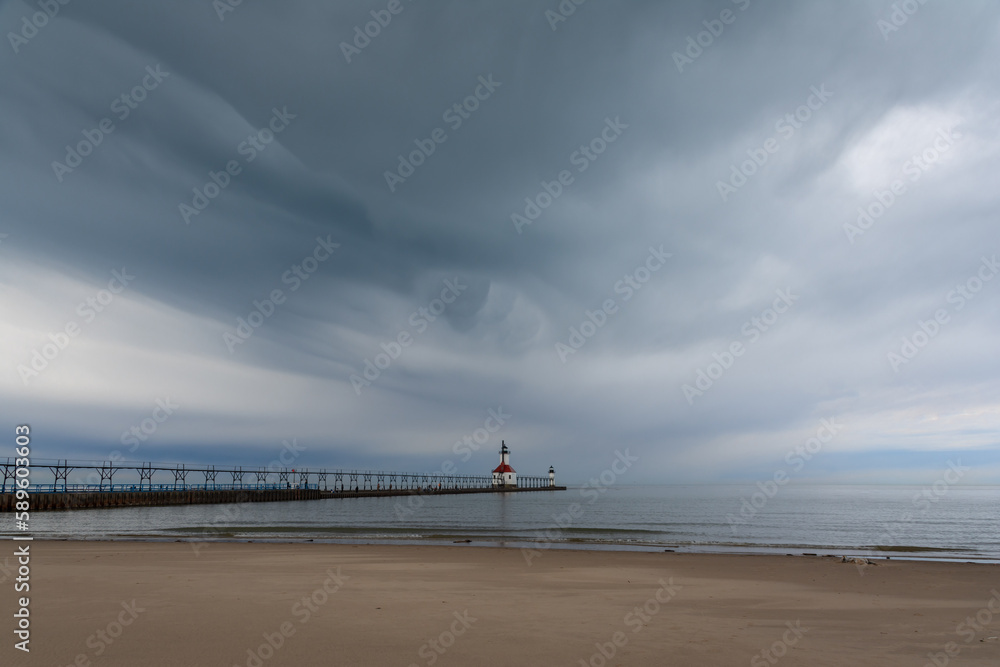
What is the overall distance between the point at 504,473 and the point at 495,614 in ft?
515

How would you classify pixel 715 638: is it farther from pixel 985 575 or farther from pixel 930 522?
pixel 930 522

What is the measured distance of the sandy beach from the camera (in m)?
7.11

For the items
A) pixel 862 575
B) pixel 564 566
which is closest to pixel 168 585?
pixel 564 566

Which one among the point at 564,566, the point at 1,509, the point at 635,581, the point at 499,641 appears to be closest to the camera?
the point at 499,641

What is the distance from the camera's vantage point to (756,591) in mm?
12688

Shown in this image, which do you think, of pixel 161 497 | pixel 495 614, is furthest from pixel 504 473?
pixel 495 614

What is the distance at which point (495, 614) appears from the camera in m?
9.41

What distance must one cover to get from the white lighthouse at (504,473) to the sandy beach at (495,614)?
487ft

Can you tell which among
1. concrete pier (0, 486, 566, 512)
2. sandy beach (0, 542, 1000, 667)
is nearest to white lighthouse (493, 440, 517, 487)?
concrete pier (0, 486, 566, 512)

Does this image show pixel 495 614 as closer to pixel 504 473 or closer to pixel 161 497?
pixel 161 497

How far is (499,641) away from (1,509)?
252 ft

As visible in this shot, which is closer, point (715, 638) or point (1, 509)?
point (715, 638)

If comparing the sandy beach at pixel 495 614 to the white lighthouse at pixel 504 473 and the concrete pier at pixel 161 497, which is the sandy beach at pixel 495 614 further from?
the white lighthouse at pixel 504 473

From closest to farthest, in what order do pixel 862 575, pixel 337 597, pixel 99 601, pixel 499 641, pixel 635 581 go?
pixel 499 641 → pixel 99 601 → pixel 337 597 → pixel 635 581 → pixel 862 575
